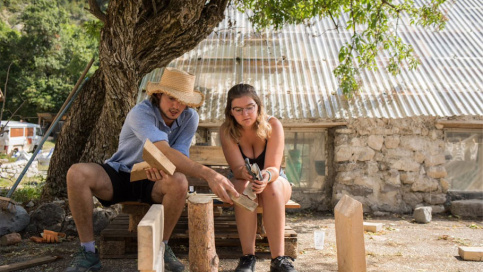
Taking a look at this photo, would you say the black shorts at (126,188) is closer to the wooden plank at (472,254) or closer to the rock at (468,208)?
the wooden plank at (472,254)

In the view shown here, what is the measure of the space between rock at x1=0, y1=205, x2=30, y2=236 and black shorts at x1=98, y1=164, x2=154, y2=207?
6.30 ft

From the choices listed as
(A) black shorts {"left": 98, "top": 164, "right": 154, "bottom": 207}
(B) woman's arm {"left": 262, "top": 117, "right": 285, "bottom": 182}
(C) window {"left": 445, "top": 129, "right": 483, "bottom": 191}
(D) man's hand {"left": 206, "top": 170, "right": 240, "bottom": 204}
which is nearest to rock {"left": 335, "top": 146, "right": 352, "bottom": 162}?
(C) window {"left": 445, "top": 129, "right": 483, "bottom": 191}

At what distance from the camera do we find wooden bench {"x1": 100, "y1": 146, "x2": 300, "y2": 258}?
3627mm

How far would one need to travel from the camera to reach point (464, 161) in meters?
7.52

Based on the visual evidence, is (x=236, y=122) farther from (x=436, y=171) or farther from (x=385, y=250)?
(x=436, y=171)

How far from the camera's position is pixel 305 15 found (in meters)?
6.70

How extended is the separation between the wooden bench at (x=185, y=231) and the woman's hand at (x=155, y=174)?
593 millimetres

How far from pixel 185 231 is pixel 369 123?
429cm

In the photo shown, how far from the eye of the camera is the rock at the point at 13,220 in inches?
176

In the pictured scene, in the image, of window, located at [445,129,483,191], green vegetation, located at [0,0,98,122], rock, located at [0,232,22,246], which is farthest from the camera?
green vegetation, located at [0,0,98,122]

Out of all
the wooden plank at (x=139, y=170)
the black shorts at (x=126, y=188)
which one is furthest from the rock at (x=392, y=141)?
the wooden plank at (x=139, y=170)

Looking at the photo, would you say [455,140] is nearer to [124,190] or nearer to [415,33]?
[415,33]

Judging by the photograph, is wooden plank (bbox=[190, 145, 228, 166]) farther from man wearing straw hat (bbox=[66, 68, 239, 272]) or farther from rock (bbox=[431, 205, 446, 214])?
rock (bbox=[431, 205, 446, 214])

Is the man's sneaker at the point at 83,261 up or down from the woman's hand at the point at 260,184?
down
